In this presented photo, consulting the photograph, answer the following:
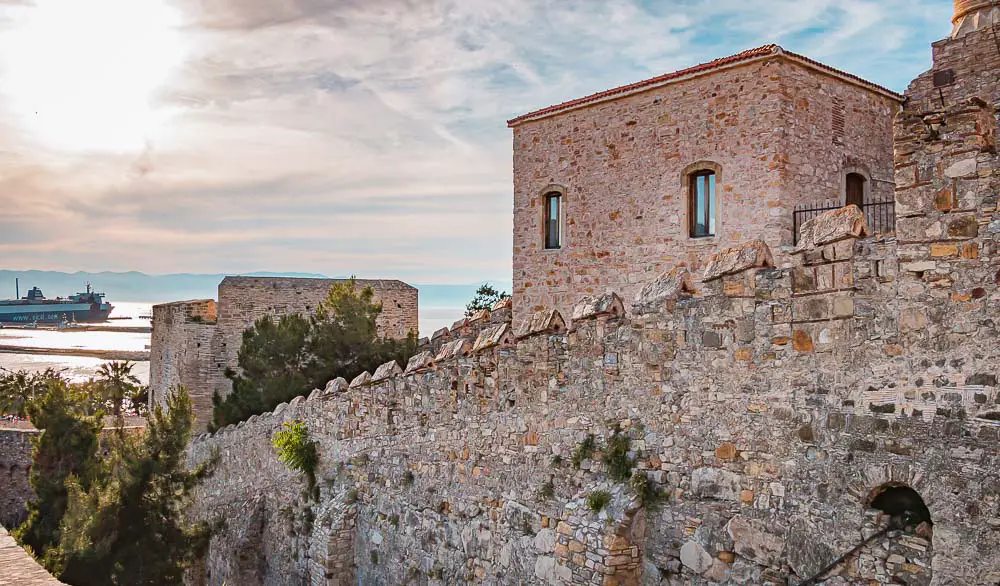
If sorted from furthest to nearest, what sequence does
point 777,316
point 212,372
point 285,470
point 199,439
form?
point 212,372, point 199,439, point 285,470, point 777,316

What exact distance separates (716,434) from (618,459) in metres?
1.17

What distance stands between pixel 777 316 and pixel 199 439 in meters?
15.8

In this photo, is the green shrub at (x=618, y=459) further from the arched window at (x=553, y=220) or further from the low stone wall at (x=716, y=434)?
the arched window at (x=553, y=220)

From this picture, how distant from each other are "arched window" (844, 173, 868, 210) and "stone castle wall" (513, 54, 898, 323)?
0.50 feet

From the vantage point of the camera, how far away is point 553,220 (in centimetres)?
1532

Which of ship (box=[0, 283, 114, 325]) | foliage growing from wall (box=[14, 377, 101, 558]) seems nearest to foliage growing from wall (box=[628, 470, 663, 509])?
foliage growing from wall (box=[14, 377, 101, 558])

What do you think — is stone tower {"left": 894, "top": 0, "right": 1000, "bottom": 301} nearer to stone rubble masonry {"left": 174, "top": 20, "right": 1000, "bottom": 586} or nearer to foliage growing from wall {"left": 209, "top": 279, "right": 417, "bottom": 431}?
stone rubble masonry {"left": 174, "top": 20, "right": 1000, "bottom": 586}

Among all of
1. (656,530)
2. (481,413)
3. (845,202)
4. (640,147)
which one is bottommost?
(656,530)

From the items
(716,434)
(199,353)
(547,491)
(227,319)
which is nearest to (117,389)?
(199,353)

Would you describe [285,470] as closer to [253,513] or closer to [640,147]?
[253,513]

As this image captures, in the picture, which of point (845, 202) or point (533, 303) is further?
point (533, 303)

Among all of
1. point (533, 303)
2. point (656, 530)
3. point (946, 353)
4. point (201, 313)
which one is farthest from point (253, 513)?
point (201, 313)

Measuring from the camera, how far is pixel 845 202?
12.7 m

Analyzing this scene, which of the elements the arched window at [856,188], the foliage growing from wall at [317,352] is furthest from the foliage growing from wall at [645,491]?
the foliage growing from wall at [317,352]
